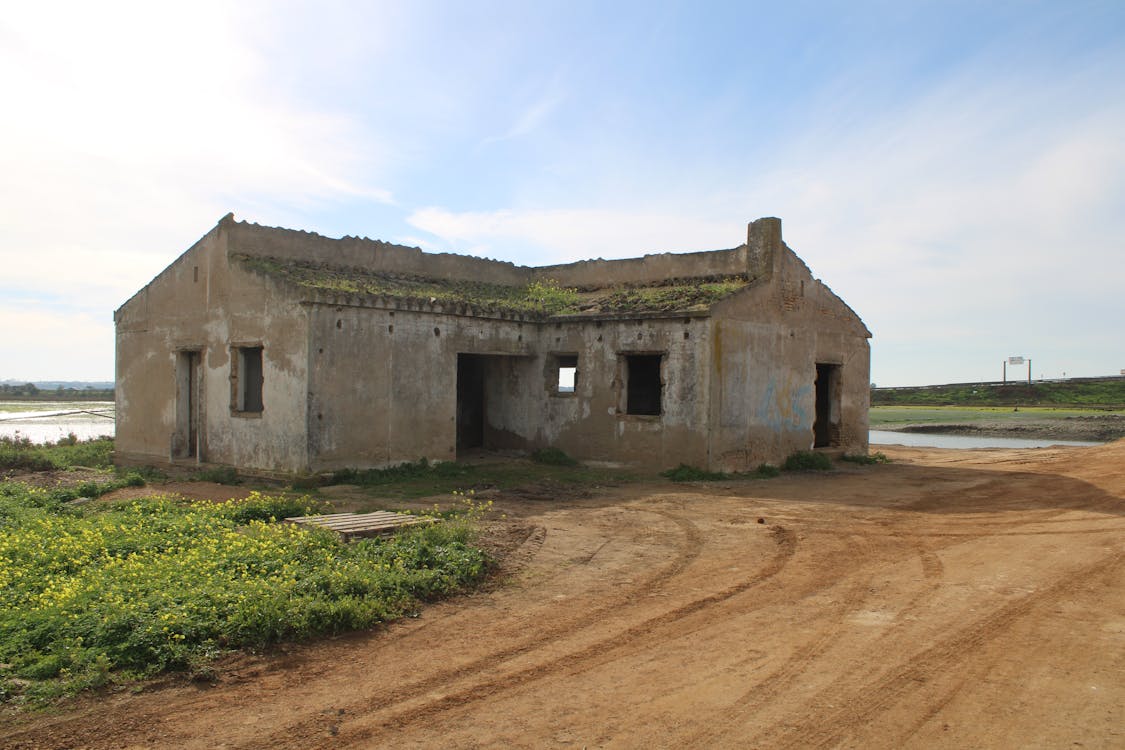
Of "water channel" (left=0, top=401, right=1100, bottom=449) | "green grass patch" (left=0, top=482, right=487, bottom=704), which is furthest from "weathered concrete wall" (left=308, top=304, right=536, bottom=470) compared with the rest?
"water channel" (left=0, top=401, right=1100, bottom=449)

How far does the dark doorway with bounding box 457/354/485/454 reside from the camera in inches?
776

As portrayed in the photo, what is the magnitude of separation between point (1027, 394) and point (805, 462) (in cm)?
3777

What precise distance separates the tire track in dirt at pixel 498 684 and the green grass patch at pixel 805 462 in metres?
10.0

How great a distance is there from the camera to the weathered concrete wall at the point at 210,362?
14297 mm

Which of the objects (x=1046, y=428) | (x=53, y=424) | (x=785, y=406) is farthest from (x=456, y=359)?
(x=53, y=424)

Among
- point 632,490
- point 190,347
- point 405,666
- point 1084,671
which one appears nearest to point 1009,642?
point 1084,671

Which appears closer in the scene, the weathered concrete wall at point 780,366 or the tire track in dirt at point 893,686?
the tire track in dirt at point 893,686

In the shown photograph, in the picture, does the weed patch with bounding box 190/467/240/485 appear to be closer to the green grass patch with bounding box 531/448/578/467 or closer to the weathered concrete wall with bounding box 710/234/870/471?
the green grass patch with bounding box 531/448/578/467

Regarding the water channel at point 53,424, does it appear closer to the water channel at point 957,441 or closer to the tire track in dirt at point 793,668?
the water channel at point 957,441

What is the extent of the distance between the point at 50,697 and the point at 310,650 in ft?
5.32

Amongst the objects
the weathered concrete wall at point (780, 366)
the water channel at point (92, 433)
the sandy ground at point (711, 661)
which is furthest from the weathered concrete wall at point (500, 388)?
the water channel at point (92, 433)

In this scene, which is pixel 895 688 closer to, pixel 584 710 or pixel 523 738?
pixel 584 710

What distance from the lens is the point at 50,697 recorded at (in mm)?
4914

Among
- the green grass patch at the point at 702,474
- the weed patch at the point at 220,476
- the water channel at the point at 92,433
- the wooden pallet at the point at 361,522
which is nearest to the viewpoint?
the wooden pallet at the point at 361,522
